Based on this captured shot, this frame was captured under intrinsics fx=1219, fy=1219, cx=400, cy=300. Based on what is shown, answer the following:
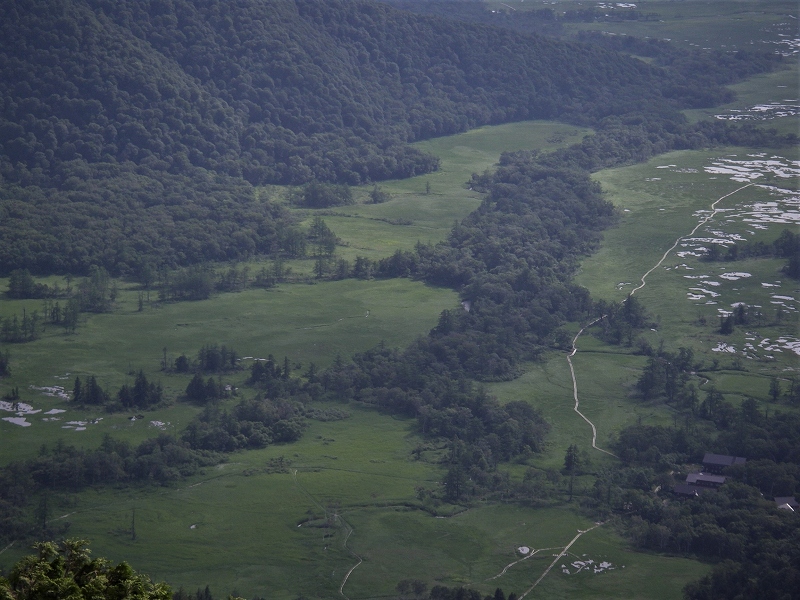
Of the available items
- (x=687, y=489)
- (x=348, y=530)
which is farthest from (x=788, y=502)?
(x=348, y=530)

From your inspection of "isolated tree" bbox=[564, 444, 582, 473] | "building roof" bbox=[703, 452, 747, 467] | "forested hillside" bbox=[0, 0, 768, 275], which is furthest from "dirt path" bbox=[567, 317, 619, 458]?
"forested hillside" bbox=[0, 0, 768, 275]

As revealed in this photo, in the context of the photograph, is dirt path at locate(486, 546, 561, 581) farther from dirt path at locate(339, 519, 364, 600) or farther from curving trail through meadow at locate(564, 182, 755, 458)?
curving trail through meadow at locate(564, 182, 755, 458)

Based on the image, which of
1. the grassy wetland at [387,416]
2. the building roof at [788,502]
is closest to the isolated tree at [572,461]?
the grassy wetland at [387,416]

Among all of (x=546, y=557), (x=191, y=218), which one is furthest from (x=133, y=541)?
(x=191, y=218)

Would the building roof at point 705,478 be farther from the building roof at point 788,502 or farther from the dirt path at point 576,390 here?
the dirt path at point 576,390

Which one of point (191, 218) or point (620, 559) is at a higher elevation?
point (191, 218)

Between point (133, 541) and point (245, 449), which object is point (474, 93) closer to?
point (245, 449)

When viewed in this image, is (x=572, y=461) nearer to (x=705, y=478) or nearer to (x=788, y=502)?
(x=705, y=478)
